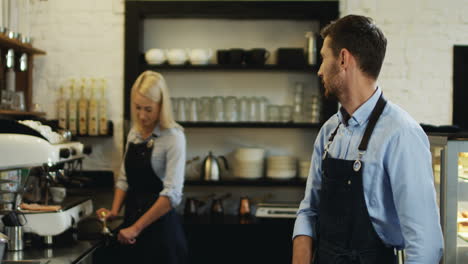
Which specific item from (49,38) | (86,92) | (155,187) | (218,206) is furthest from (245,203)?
(49,38)

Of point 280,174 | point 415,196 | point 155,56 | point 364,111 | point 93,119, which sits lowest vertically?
point 280,174

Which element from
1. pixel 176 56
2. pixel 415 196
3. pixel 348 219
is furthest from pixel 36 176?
pixel 415 196

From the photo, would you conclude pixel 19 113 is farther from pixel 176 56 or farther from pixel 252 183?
pixel 252 183

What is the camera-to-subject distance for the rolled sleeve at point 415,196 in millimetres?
1416

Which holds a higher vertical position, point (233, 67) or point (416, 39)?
point (416, 39)

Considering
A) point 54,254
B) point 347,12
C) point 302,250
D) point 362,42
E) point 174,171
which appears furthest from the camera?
point 347,12

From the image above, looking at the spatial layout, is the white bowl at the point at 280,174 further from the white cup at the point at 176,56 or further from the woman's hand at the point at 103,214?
the woman's hand at the point at 103,214

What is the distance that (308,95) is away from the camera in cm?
407

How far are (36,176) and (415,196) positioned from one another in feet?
6.37

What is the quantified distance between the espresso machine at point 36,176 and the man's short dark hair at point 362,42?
115 centimetres

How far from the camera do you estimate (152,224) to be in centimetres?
272

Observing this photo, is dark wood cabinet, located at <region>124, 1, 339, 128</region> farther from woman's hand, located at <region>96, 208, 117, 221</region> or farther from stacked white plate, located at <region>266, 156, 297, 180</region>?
woman's hand, located at <region>96, 208, 117, 221</region>

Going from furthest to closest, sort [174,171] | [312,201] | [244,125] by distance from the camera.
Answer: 1. [244,125]
2. [174,171]
3. [312,201]

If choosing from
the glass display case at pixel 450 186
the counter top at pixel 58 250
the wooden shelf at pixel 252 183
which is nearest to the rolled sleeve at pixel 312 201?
the glass display case at pixel 450 186
